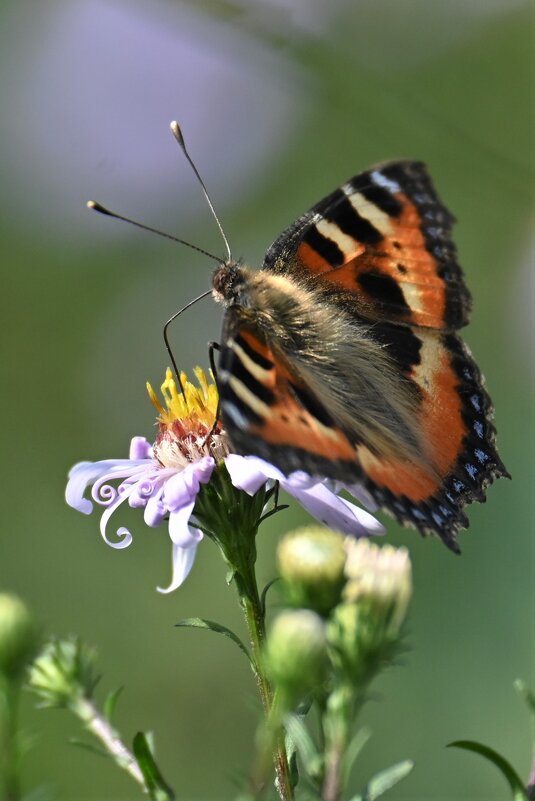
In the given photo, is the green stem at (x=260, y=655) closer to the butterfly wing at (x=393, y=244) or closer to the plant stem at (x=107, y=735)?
the plant stem at (x=107, y=735)

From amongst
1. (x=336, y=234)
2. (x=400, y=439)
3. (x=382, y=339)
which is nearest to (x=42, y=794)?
(x=400, y=439)

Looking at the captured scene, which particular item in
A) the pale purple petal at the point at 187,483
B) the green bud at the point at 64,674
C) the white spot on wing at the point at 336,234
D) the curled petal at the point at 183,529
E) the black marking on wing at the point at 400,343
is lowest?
the green bud at the point at 64,674

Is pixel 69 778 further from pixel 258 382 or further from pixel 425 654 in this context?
pixel 258 382

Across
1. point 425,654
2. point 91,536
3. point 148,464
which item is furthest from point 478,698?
point 148,464

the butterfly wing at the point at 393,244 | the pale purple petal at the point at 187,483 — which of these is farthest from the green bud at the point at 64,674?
the butterfly wing at the point at 393,244

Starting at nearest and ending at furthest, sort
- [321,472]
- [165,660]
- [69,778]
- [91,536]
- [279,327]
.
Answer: [321,472], [279,327], [69,778], [165,660], [91,536]

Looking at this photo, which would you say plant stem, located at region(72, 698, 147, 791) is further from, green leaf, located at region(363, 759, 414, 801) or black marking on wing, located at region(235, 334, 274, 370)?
black marking on wing, located at region(235, 334, 274, 370)
